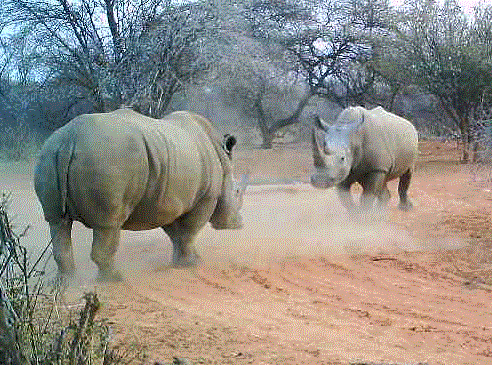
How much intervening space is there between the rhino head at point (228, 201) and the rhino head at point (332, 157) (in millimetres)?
2068

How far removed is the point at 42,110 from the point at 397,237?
13.4m

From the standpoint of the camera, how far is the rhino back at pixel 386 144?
1109 centimetres

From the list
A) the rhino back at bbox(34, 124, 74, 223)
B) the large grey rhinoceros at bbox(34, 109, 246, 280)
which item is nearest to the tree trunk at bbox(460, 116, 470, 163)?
the large grey rhinoceros at bbox(34, 109, 246, 280)

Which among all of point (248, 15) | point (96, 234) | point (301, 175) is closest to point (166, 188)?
Result: point (96, 234)

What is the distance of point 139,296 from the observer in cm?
622

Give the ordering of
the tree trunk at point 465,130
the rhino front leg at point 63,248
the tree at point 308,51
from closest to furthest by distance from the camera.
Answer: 1. the rhino front leg at point 63,248
2. the tree trunk at point 465,130
3. the tree at point 308,51

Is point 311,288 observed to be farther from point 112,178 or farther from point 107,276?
point 112,178

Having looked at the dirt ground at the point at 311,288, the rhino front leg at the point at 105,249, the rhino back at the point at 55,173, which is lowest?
the dirt ground at the point at 311,288

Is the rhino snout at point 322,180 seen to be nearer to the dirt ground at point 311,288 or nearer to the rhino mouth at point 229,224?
the dirt ground at point 311,288

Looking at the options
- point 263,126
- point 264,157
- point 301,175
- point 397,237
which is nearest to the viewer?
point 397,237

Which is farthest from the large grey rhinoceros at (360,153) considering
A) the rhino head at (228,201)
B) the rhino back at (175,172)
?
the rhino back at (175,172)

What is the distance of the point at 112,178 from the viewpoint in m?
6.45

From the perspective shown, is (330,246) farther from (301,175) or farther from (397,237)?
(301,175)

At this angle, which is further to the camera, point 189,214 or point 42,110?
point 42,110
